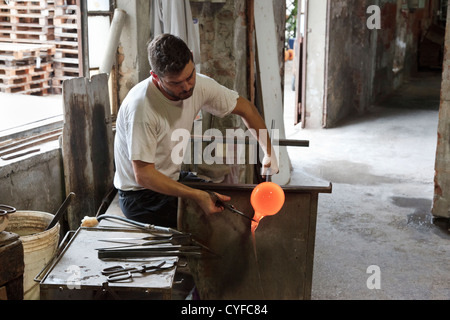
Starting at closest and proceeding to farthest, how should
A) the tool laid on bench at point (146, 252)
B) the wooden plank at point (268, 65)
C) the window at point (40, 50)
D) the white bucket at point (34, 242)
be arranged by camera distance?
the tool laid on bench at point (146, 252), the white bucket at point (34, 242), the window at point (40, 50), the wooden plank at point (268, 65)

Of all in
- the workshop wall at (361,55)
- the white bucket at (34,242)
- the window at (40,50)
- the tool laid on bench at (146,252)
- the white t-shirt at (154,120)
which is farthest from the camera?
the workshop wall at (361,55)

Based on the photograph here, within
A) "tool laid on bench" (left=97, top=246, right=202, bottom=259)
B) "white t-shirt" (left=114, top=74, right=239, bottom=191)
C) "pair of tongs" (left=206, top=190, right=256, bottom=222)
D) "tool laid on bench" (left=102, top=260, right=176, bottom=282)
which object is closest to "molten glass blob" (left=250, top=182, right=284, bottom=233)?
"pair of tongs" (left=206, top=190, right=256, bottom=222)

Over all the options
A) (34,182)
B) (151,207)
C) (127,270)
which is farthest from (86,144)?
(127,270)

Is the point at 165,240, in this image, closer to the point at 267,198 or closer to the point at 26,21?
the point at 267,198

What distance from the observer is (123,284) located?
220 centimetres

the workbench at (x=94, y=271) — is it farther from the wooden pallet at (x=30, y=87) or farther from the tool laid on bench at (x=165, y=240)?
the wooden pallet at (x=30, y=87)

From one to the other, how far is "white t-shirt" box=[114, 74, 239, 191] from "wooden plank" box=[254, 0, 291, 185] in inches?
81.0

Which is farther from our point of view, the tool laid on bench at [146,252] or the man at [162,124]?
the man at [162,124]

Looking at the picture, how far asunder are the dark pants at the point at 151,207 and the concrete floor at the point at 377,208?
1156 millimetres

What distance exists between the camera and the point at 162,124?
9.69 ft

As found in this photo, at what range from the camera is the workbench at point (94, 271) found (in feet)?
7.23

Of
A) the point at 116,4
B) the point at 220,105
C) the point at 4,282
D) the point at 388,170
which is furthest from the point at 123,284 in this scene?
the point at 388,170

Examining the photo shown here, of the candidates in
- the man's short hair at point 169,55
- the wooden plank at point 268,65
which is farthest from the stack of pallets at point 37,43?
the man's short hair at point 169,55

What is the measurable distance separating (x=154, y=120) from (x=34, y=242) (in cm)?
94
